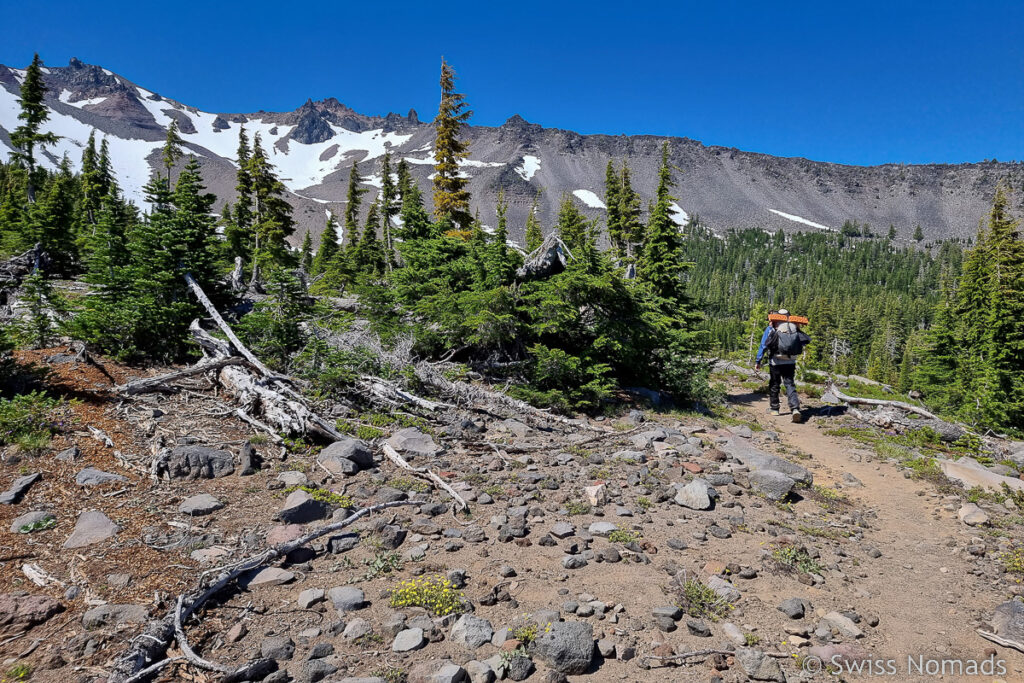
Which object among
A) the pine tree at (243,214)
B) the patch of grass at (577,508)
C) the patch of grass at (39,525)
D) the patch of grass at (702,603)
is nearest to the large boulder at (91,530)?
the patch of grass at (39,525)

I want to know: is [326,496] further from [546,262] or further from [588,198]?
[588,198]

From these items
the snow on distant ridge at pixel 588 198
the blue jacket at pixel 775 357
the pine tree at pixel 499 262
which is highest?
the snow on distant ridge at pixel 588 198

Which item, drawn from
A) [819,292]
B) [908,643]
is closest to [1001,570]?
[908,643]

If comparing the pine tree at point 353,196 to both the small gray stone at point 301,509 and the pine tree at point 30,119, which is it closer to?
the pine tree at point 30,119

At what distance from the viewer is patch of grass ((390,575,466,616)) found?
3.73m

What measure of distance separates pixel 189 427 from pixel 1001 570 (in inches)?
379

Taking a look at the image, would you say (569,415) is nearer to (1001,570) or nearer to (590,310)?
(590,310)

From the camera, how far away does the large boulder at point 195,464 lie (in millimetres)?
5562

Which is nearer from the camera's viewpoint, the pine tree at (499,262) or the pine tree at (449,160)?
the pine tree at (499,262)

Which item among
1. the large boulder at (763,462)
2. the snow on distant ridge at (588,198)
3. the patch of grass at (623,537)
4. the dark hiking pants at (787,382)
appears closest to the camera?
the patch of grass at (623,537)

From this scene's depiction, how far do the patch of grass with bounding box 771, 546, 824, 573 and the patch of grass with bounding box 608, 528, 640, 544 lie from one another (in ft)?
4.37

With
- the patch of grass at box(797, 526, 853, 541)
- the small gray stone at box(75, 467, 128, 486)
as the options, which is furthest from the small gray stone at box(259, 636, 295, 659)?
the patch of grass at box(797, 526, 853, 541)

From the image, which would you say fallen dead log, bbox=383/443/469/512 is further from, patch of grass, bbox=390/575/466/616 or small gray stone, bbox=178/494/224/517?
small gray stone, bbox=178/494/224/517

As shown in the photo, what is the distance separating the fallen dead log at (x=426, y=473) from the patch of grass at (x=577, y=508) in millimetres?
1198
